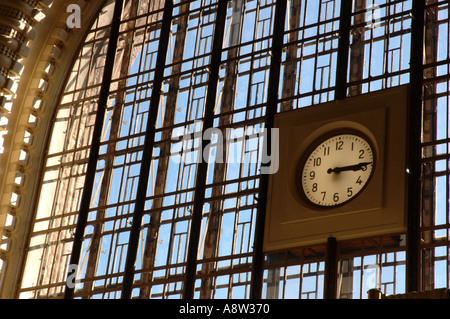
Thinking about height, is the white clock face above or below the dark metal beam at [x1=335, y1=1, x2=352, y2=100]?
below

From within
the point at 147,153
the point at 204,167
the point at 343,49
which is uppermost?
the point at 343,49

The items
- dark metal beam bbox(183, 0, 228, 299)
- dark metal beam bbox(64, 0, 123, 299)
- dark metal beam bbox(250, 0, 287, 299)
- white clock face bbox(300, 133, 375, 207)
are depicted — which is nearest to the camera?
white clock face bbox(300, 133, 375, 207)

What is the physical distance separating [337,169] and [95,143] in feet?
17.4

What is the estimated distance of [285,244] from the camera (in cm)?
1446

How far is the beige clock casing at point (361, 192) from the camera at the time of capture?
13.8 metres

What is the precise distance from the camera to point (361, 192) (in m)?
14.1

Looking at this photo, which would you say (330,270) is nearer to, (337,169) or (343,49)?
(337,169)

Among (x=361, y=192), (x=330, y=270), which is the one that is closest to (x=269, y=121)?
(x=361, y=192)

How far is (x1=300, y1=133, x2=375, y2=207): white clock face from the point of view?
14.2 metres

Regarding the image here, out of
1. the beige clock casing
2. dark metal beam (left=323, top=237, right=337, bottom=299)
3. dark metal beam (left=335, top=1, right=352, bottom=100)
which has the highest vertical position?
dark metal beam (left=335, top=1, right=352, bottom=100)

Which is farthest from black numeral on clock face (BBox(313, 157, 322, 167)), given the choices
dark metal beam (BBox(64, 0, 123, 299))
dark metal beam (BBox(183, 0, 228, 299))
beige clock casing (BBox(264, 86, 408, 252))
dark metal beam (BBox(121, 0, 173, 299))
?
dark metal beam (BBox(64, 0, 123, 299))

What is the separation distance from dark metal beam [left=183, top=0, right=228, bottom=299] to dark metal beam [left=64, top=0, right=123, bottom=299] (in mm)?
2410

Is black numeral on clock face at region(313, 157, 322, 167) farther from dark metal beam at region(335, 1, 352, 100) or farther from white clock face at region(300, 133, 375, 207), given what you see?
dark metal beam at region(335, 1, 352, 100)
